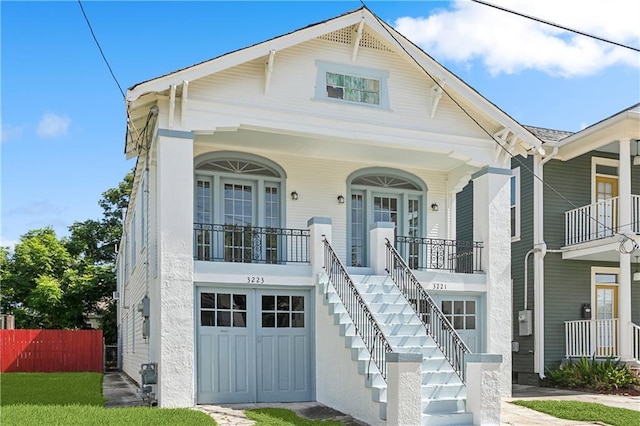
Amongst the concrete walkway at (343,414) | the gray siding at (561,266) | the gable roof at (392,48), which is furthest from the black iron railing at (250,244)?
the gray siding at (561,266)

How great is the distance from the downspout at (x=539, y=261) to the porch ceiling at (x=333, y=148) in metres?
3.31

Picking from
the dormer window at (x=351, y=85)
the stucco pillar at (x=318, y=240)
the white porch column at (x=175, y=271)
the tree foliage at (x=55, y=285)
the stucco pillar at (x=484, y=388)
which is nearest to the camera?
the stucco pillar at (x=484, y=388)

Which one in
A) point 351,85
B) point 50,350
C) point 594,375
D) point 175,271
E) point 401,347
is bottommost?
point 50,350

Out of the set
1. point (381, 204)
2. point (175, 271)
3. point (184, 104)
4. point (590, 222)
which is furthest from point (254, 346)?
point (590, 222)

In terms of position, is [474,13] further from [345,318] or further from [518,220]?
[518,220]

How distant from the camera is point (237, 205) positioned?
46.5 ft

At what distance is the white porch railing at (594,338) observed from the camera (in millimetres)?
16594

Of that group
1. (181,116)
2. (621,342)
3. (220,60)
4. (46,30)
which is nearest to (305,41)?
(220,60)

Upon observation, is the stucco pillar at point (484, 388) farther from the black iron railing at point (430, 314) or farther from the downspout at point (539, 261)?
the downspout at point (539, 261)

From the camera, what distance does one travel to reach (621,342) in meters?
15.6

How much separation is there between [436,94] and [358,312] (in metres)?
5.02

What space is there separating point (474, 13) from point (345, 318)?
18.0 feet

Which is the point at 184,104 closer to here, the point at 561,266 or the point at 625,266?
the point at 625,266

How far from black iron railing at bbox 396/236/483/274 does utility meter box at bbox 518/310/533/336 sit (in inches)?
109
